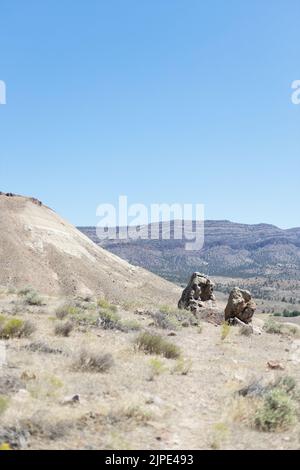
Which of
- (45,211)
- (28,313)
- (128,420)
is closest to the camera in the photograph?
(128,420)

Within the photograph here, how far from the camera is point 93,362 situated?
33.4ft

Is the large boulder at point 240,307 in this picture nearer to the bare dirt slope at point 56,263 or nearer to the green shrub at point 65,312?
the green shrub at point 65,312

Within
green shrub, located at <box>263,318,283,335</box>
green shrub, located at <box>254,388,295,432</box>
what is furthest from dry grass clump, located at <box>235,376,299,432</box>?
green shrub, located at <box>263,318,283,335</box>

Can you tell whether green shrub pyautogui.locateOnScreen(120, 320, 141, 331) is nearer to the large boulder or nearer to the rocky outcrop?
the large boulder

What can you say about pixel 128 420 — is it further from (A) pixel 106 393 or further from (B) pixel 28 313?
(B) pixel 28 313

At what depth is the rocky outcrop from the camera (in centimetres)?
2584

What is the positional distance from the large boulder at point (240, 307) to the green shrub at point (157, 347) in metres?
10.9

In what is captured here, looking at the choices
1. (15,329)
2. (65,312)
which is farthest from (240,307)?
(15,329)

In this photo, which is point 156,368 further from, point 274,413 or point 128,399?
point 274,413

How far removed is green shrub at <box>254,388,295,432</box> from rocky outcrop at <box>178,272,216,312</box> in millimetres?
17238

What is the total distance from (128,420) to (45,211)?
2975 inches
